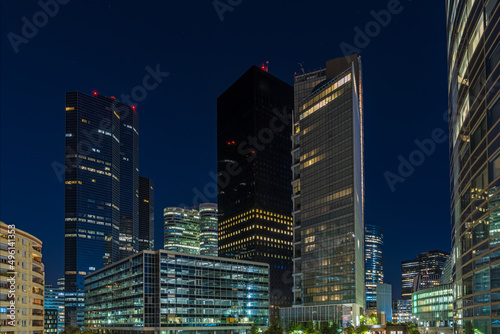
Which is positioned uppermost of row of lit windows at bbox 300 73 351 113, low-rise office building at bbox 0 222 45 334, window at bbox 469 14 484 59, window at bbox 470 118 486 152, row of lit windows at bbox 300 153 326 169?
row of lit windows at bbox 300 73 351 113

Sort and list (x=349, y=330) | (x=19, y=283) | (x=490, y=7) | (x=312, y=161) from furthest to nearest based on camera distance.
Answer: (x=312, y=161) < (x=349, y=330) < (x=19, y=283) < (x=490, y=7)

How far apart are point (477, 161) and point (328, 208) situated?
9722 centimetres

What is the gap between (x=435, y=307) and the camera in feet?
584

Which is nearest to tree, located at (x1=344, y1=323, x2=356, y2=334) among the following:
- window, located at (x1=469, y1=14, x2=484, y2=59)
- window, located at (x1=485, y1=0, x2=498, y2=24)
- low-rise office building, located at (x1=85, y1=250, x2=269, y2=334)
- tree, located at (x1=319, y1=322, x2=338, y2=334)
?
tree, located at (x1=319, y1=322, x2=338, y2=334)

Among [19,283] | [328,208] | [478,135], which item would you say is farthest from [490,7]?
[328,208]

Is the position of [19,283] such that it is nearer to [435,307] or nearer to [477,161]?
[477,161]

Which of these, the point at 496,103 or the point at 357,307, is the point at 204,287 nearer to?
the point at 357,307

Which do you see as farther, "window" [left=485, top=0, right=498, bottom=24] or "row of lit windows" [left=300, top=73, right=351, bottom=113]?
"row of lit windows" [left=300, top=73, right=351, bottom=113]

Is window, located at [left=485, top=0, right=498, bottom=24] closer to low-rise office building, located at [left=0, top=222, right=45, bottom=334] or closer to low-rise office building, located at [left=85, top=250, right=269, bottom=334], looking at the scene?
low-rise office building, located at [left=0, top=222, right=45, bottom=334]

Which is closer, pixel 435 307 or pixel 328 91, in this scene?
pixel 328 91

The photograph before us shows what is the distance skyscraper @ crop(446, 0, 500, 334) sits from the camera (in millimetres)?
33125

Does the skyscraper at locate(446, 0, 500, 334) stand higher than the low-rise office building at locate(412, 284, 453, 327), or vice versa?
the skyscraper at locate(446, 0, 500, 334)

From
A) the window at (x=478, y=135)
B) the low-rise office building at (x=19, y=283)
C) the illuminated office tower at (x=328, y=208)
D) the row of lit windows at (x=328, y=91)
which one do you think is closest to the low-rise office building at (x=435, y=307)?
the illuminated office tower at (x=328, y=208)

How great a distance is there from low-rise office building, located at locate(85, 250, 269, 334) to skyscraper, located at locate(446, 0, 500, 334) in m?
101
